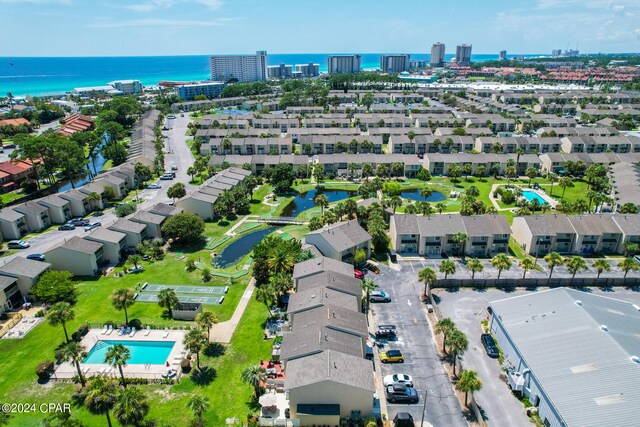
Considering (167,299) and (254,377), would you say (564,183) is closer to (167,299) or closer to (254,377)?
(254,377)

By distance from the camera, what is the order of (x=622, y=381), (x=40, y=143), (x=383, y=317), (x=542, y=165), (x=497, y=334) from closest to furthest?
1. (x=622, y=381)
2. (x=497, y=334)
3. (x=383, y=317)
4. (x=40, y=143)
5. (x=542, y=165)

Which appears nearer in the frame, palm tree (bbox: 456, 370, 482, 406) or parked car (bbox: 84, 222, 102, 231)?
palm tree (bbox: 456, 370, 482, 406)

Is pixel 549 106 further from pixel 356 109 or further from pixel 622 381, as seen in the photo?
pixel 622 381

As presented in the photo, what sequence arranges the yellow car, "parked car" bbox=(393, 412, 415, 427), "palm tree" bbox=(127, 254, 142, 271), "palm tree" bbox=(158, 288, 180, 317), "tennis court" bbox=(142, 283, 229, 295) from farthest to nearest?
"palm tree" bbox=(127, 254, 142, 271) → "tennis court" bbox=(142, 283, 229, 295) → "palm tree" bbox=(158, 288, 180, 317) → the yellow car → "parked car" bbox=(393, 412, 415, 427)

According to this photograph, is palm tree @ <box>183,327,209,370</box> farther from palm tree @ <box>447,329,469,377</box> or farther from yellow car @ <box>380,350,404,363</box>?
palm tree @ <box>447,329,469,377</box>

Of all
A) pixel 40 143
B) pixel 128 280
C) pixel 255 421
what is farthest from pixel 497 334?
pixel 40 143

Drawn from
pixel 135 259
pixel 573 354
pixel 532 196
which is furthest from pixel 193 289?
pixel 532 196

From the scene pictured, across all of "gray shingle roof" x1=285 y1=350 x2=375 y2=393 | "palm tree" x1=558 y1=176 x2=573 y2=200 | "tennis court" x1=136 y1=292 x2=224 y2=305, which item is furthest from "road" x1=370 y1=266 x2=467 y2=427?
"palm tree" x1=558 y1=176 x2=573 y2=200
